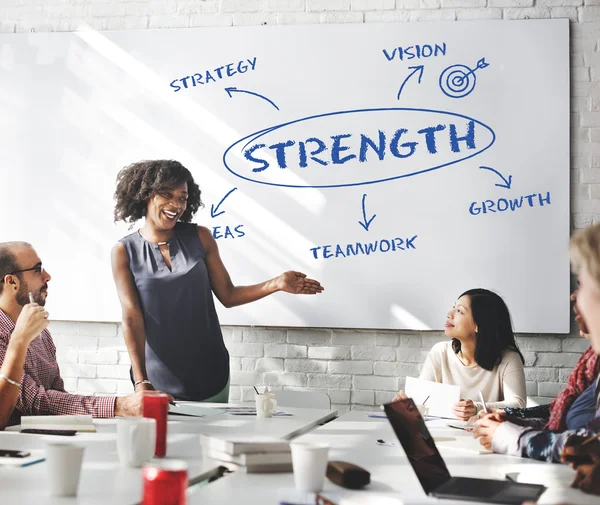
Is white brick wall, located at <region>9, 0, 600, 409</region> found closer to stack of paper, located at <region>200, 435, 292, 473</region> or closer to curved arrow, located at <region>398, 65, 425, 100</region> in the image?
curved arrow, located at <region>398, 65, 425, 100</region>

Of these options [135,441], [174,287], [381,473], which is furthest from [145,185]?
[381,473]

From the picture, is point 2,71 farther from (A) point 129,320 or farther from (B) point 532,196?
(B) point 532,196

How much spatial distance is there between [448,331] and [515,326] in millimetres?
432

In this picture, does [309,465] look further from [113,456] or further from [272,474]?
[113,456]

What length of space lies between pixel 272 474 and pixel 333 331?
6.89ft

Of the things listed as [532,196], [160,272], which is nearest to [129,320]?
[160,272]

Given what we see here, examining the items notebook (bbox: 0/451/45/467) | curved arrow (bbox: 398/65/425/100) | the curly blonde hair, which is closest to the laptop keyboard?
the curly blonde hair

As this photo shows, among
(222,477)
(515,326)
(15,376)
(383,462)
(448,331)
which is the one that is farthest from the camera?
(515,326)

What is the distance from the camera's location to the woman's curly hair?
155 inches

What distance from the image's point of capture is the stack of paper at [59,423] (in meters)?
2.30

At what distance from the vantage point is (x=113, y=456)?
6.25 ft

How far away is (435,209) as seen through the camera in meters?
3.76

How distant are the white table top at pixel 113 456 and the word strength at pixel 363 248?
1025 millimetres

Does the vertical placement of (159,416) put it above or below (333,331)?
below
